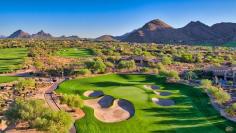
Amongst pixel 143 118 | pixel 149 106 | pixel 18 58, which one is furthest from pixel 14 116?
pixel 18 58

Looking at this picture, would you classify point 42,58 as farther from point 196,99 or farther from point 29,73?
point 196,99

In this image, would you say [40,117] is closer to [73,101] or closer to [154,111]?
[73,101]

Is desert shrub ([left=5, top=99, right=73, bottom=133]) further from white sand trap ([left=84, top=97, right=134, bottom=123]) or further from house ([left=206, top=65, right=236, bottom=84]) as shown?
house ([left=206, top=65, right=236, bottom=84])

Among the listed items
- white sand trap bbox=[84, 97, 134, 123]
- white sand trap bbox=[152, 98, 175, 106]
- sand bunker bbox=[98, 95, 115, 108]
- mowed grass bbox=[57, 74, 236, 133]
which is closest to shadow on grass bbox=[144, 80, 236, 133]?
mowed grass bbox=[57, 74, 236, 133]

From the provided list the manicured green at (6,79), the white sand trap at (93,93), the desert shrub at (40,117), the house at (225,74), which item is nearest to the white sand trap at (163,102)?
the white sand trap at (93,93)

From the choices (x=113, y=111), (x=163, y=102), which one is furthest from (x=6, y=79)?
(x=163, y=102)

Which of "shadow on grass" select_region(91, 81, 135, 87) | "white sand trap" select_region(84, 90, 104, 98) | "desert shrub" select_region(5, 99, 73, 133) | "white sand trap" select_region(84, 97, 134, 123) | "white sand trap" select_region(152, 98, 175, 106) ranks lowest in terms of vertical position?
"white sand trap" select_region(84, 97, 134, 123)

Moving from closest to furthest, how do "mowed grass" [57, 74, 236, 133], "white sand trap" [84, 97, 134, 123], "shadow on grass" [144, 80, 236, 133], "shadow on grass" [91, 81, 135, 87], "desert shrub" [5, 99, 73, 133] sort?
1. "desert shrub" [5, 99, 73, 133]
2. "shadow on grass" [144, 80, 236, 133]
3. "mowed grass" [57, 74, 236, 133]
4. "white sand trap" [84, 97, 134, 123]
5. "shadow on grass" [91, 81, 135, 87]

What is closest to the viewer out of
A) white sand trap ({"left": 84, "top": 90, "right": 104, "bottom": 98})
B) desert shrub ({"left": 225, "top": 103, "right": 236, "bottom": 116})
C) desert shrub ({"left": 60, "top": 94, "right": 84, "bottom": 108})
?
desert shrub ({"left": 225, "top": 103, "right": 236, "bottom": 116})
